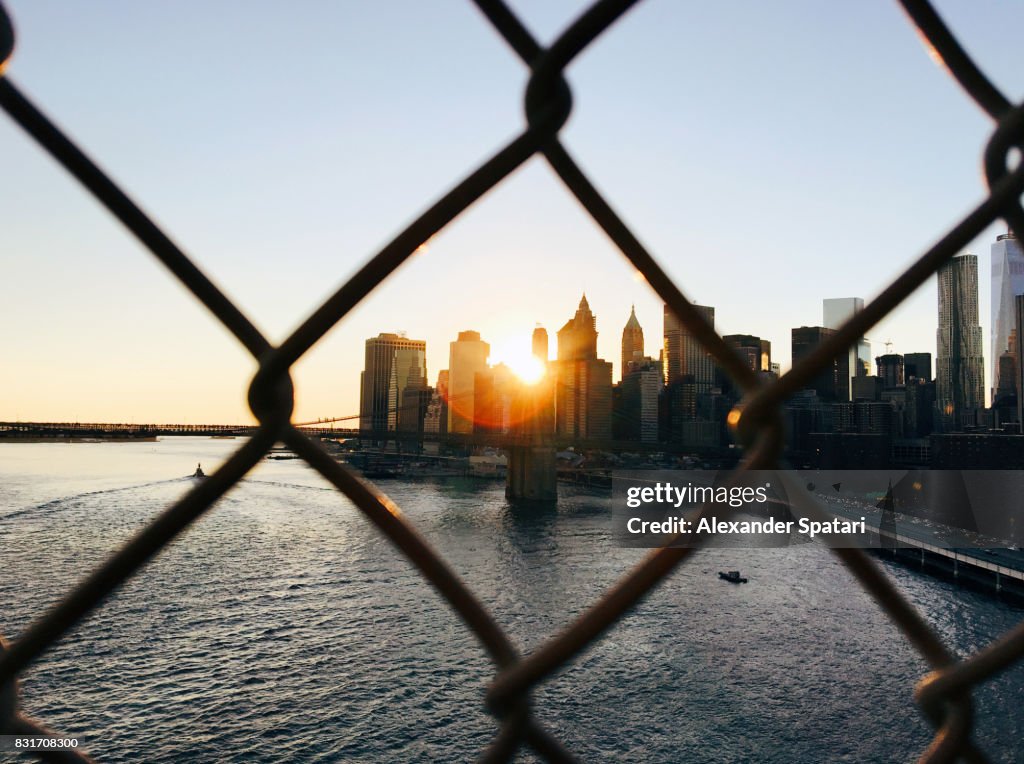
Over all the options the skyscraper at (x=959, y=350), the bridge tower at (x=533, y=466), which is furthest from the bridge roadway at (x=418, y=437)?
the skyscraper at (x=959, y=350)

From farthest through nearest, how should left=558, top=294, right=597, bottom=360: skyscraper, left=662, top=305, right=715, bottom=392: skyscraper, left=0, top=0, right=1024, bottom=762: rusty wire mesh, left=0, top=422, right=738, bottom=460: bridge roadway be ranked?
left=558, top=294, right=597, bottom=360: skyscraper < left=662, top=305, right=715, bottom=392: skyscraper < left=0, top=422, right=738, bottom=460: bridge roadway < left=0, top=0, right=1024, bottom=762: rusty wire mesh

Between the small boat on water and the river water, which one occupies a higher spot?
the small boat on water

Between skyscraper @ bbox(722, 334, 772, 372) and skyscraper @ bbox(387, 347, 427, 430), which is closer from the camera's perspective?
skyscraper @ bbox(722, 334, 772, 372)

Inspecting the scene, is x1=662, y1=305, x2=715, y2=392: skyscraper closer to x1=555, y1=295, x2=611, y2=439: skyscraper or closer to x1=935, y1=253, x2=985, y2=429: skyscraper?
x1=555, y1=295, x2=611, y2=439: skyscraper

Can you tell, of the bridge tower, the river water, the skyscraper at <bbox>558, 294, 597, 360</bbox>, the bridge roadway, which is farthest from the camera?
the skyscraper at <bbox>558, 294, 597, 360</bbox>

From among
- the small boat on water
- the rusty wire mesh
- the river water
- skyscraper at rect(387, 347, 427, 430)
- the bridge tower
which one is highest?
skyscraper at rect(387, 347, 427, 430)

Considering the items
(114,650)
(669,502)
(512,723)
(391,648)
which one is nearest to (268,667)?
(391,648)

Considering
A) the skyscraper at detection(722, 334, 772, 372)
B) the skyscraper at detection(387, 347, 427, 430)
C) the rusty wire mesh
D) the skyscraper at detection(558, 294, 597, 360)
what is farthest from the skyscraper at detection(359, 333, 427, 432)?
the rusty wire mesh

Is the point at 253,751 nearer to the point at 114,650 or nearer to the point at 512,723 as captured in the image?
the point at 114,650

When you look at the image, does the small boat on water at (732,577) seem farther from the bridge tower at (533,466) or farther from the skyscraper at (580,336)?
the skyscraper at (580,336)
